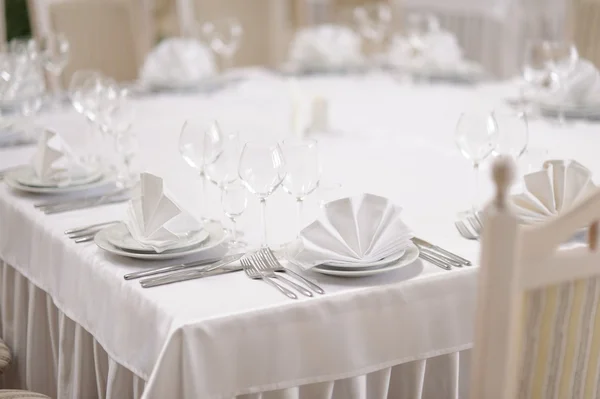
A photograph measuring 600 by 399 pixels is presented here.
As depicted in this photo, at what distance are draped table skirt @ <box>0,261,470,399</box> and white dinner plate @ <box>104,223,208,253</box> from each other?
8.0 inches

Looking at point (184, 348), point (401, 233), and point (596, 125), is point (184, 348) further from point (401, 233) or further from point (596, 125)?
point (596, 125)

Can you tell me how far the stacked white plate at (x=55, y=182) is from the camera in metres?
2.00

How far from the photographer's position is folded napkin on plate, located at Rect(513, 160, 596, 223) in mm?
1630

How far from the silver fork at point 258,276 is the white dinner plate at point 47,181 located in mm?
657

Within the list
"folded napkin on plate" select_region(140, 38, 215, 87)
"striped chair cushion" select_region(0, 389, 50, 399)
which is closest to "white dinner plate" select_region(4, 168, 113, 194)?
"striped chair cushion" select_region(0, 389, 50, 399)

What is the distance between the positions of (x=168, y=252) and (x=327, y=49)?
2.08 metres

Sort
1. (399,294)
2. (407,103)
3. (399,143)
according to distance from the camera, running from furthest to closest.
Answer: (407,103) < (399,143) < (399,294)

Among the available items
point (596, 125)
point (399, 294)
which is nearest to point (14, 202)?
point (399, 294)

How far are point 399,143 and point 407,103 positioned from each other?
53 cm

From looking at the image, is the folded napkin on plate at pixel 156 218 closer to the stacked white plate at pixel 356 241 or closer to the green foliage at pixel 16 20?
the stacked white plate at pixel 356 241

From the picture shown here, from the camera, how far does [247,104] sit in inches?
117

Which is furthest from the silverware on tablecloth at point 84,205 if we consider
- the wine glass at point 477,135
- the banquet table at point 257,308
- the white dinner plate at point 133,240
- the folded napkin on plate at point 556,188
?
the folded napkin on plate at point 556,188

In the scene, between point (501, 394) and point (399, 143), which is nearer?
point (501, 394)

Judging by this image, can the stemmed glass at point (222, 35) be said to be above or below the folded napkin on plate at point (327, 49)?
above
